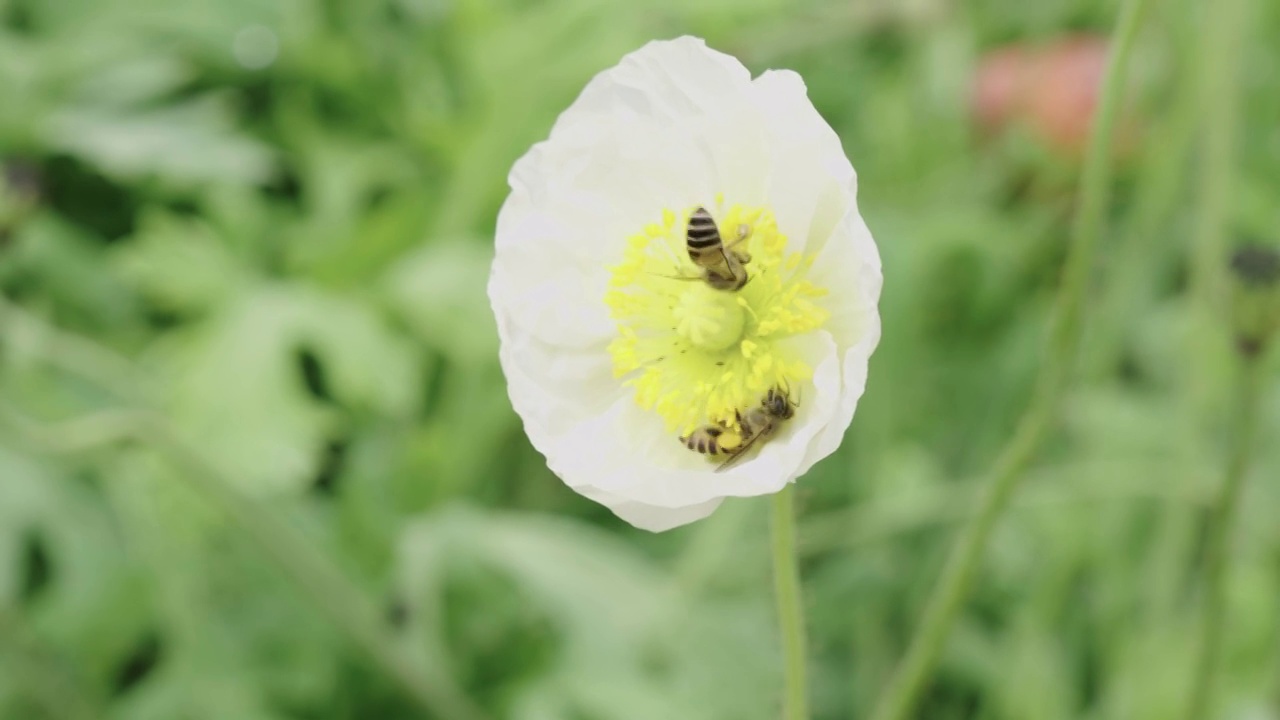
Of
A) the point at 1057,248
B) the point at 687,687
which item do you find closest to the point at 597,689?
the point at 687,687

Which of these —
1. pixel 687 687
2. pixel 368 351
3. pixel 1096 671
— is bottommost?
pixel 1096 671

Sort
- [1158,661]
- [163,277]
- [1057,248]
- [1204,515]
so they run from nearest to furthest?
[1158,661] < [1204,515] < [163,277] < [1057,248]

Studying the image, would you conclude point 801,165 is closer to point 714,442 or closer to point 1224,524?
Answer: point 714,442

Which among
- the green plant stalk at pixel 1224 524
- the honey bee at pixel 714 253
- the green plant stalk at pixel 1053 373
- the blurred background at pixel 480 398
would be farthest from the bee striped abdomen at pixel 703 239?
the blurred background at pixel 480 398

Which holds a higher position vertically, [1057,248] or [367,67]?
[367,67]

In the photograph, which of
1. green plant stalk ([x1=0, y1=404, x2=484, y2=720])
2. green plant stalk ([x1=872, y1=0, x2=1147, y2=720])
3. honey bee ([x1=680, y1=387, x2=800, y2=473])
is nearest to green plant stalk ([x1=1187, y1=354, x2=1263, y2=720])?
green plant stalk ([x1=872, y1=0, x2=1147, y2=720])

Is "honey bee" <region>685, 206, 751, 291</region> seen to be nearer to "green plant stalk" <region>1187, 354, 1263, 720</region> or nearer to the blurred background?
"green plant stalk" <region>1187, 354, 1263, 720</region>

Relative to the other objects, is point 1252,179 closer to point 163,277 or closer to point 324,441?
point 324,441

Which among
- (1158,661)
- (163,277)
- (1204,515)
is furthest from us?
(163,277)
